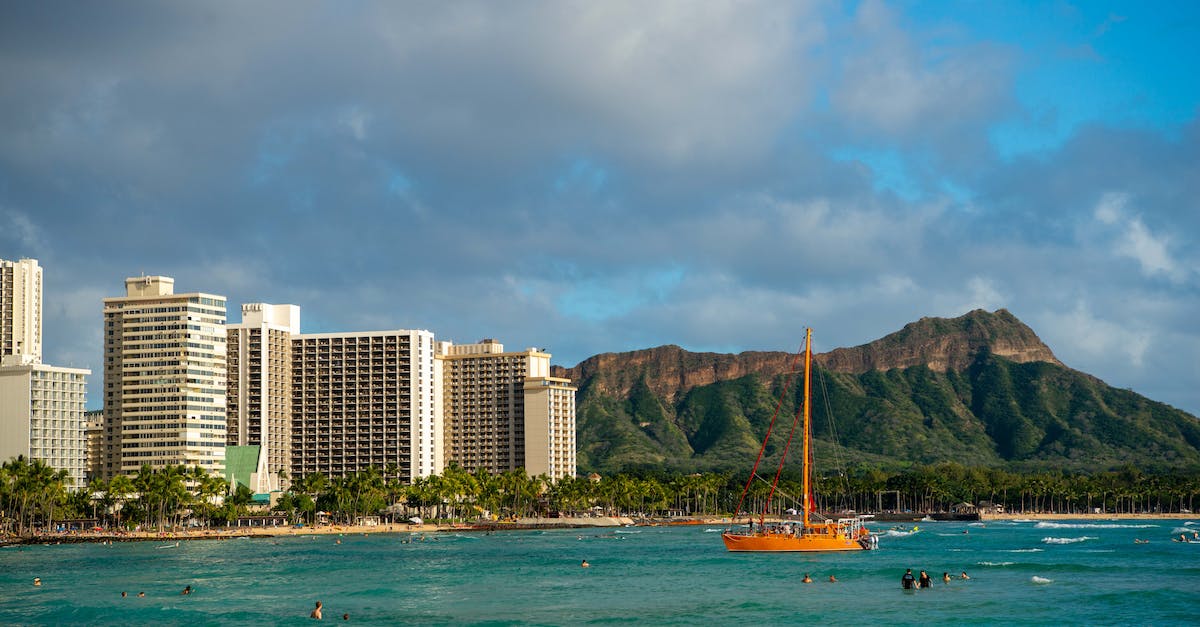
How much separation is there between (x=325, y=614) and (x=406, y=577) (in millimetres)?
31766

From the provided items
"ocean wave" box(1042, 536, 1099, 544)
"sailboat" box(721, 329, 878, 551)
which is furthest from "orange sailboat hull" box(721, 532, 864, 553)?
"ocean wave" box(1042, 536, 1099, 544)

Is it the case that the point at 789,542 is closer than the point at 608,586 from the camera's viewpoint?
No

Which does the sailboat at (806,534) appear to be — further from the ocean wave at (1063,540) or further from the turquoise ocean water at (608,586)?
the ocean wave at (1063,540)

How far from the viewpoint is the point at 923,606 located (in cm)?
7931

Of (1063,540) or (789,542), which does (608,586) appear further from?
(1063,540)

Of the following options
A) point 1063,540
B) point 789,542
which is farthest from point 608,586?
point 1063,540

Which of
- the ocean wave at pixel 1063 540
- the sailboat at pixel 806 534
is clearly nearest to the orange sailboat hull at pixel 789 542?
the sailboat at pixel 806 534

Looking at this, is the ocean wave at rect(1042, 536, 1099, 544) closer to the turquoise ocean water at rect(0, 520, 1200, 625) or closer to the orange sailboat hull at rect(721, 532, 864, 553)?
the turquoise ocean water at rect(0, 520, 1200, 625)

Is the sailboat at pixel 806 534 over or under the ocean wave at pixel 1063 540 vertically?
over

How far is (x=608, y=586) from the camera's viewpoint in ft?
324

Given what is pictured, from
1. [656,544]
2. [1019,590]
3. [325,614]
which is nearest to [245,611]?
[325,614]

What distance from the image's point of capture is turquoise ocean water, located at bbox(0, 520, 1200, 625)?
7681cm

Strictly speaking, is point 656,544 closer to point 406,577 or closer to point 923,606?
point 406,577

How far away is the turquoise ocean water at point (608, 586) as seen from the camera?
76.8m
